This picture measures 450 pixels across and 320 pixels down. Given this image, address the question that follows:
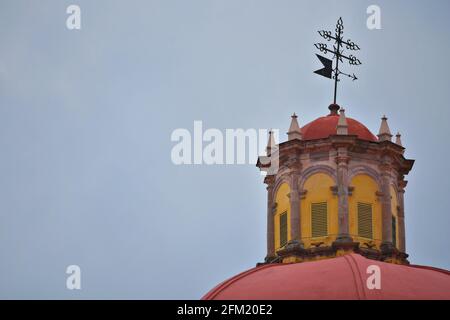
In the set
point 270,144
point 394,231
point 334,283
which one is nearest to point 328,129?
point 270,144

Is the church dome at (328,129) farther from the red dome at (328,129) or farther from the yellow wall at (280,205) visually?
the yellow wall at (280,205)

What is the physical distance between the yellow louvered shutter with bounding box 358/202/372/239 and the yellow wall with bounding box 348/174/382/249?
0.44 feet

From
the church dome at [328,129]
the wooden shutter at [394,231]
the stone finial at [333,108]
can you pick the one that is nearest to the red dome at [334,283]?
the wooden shutter at [394,231]

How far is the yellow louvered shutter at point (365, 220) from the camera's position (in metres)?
42.5

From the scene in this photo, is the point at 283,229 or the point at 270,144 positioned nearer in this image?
the point at 283,229

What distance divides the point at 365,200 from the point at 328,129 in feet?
9.64

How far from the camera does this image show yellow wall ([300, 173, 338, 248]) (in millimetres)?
42375

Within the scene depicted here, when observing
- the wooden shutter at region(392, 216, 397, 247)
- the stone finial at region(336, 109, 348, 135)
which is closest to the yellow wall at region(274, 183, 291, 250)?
the stone finial at region(336, 109, 348, 135)

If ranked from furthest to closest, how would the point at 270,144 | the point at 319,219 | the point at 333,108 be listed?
the point at 333,108, the point at 270,144, the point at 319,219

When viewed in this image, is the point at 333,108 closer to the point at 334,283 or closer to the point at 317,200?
the point at 317,200

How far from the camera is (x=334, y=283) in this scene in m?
35.8

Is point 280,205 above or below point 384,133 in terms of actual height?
→ below

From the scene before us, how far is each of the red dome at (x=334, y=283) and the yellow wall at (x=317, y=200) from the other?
3.72m
